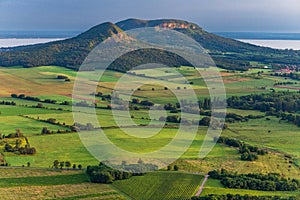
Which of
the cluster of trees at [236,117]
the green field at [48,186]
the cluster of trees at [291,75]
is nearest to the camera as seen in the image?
the green field at [48,186]

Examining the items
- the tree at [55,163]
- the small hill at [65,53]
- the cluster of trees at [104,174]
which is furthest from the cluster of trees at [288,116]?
the small hill at [65,53]

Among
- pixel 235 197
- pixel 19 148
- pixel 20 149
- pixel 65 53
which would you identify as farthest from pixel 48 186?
pixel 65 53

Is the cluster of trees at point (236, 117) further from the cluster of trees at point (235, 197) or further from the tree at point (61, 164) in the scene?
the cluster of trees at point (235, 197)

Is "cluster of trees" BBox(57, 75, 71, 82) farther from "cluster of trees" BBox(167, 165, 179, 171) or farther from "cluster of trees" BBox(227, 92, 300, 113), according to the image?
"cluster of trees" BBox(167, 165, 179, 171)

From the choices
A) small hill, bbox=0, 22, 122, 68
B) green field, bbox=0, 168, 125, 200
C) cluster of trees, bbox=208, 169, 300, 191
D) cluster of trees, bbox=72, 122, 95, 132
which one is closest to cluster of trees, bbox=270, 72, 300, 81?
small hill, bbox=0, 22, 122, 68

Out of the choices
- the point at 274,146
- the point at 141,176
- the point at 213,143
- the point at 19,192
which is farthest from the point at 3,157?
the point at 274,146

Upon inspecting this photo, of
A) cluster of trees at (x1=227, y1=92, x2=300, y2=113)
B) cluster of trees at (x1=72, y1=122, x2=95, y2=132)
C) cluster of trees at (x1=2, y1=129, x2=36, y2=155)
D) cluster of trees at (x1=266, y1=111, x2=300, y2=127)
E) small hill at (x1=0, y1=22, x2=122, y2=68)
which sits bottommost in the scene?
cluster of trees at (x1=2, y1=129, x2=36, y2=155)
